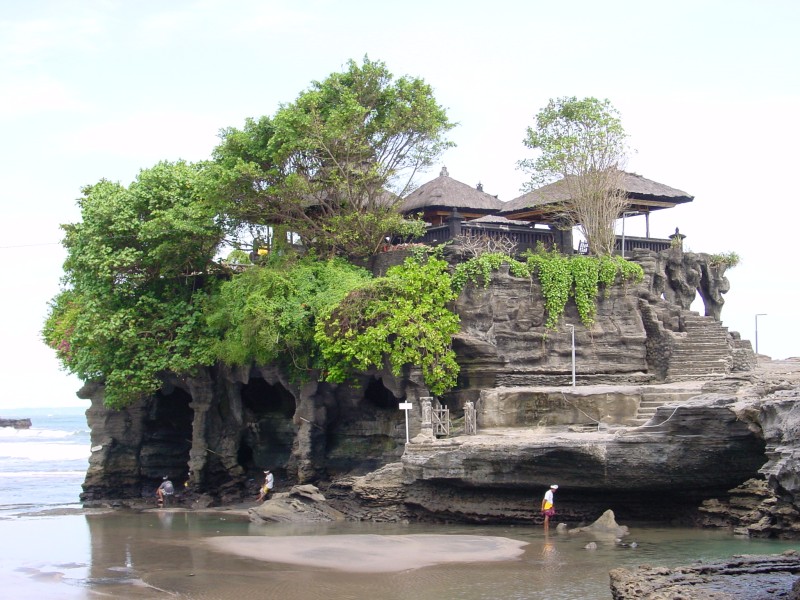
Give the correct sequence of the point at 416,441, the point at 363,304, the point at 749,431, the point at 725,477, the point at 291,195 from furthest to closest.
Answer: the point at 291,195 < the point at 363,304 < the point at 416,441 < the point at 725,477 < the point at 749,431

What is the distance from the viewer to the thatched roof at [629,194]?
34.0m

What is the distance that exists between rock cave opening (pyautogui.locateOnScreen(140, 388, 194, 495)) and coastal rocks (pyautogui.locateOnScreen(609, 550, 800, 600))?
2148 cm

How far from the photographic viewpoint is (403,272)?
29469mm

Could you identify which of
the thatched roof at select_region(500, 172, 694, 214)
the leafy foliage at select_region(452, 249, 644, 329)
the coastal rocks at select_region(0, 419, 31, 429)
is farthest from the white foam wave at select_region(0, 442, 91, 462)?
the leafy foliage at select_region(452, 249, 644, 329)

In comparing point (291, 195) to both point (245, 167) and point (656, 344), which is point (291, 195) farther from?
point (656, 344)

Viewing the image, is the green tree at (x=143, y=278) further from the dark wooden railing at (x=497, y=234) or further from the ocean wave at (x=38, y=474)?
the ocean wave at (x=38, y=474)

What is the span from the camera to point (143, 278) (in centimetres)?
3341

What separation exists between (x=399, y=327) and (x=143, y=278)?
32.1ft

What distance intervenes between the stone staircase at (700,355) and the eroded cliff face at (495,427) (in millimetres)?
43

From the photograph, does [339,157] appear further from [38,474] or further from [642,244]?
[38,474]

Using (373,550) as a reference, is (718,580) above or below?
above

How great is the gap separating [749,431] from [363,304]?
1112 cm

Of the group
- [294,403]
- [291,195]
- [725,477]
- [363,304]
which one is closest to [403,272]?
[363,304]

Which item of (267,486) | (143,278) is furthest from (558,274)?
(143,278)
